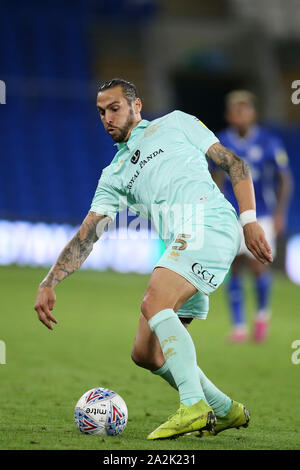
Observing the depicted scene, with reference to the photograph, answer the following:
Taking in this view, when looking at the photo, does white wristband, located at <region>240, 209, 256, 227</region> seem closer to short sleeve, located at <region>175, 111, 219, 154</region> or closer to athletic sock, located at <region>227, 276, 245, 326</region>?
short sleeve, located at <region>175, 111, 219, 154</region>

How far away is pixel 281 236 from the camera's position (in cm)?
1471

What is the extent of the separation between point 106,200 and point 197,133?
58 cm

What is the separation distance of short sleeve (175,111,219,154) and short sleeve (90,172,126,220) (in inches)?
18.7

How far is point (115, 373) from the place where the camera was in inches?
258

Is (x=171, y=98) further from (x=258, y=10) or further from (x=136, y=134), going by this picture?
(x=136, y=134)

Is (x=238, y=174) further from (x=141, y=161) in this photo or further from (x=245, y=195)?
(x=141, y=161)

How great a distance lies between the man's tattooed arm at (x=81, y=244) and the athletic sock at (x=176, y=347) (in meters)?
0.70

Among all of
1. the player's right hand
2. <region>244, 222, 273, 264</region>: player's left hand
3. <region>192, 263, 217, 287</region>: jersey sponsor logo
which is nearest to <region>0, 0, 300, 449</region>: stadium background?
the player's right hand

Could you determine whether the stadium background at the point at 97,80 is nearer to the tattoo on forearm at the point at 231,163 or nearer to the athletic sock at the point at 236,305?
the athletic sock at the point at 236,305

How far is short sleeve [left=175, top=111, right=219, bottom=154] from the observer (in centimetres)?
434

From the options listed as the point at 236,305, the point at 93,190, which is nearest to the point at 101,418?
the point at 236,305

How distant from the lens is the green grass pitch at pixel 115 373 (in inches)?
165

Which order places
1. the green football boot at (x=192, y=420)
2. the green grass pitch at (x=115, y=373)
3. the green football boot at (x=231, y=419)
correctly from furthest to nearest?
the green football boot at (x=231, y=419)
the green grass pitch at (x=115, y=373)
the green football boot at (x=192, y=420)

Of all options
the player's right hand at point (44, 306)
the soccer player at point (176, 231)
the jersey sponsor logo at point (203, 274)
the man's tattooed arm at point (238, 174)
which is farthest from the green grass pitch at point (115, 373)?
the man's tattooed arm at point (238, 174)
